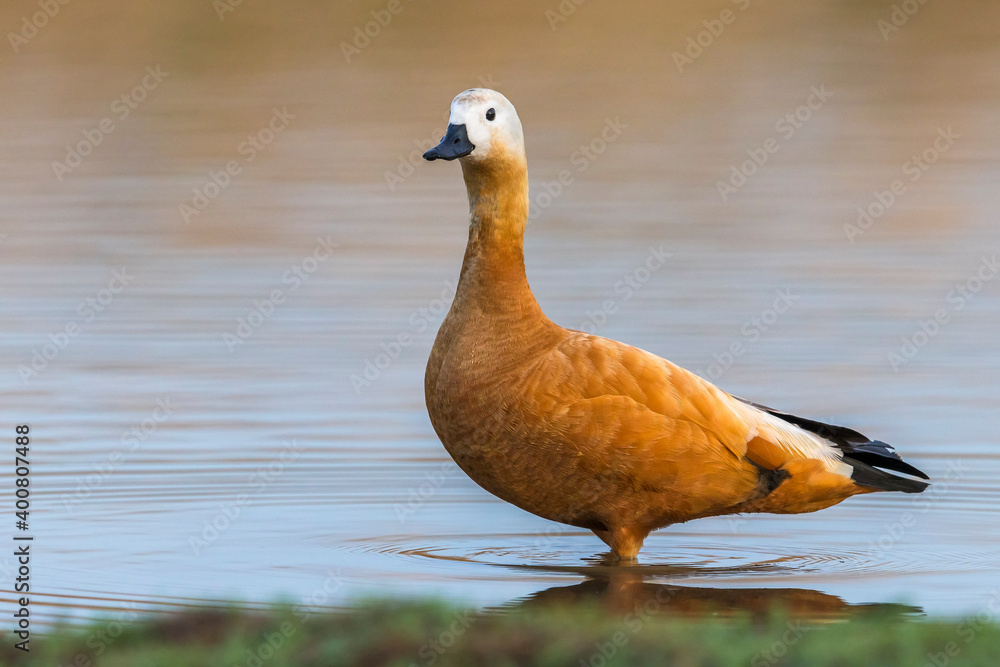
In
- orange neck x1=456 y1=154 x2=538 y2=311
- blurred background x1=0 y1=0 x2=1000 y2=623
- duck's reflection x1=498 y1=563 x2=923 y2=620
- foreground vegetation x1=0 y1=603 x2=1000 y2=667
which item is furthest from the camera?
blurred background x1=0 y1=0 x2=1000 y2=623

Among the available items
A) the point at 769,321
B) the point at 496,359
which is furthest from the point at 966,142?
the point at 496,359

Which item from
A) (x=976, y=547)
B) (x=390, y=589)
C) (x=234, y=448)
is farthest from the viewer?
(x=234, y=448)

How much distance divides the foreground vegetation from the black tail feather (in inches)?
→ 66.2

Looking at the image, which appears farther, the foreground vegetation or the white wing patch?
the white wing patch

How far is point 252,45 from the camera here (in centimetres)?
3064

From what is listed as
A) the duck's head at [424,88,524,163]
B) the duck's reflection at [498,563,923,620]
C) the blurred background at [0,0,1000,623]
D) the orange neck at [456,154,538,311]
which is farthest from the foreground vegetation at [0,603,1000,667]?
the duck's head at [424,88,524,163]

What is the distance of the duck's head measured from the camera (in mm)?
7516

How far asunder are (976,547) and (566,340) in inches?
86.3

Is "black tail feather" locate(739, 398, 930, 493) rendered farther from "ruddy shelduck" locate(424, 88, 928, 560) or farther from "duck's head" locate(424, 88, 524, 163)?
"duck's head" locate(424, 88, 524, 163)

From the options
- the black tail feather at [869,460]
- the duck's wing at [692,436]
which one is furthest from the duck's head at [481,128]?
the black tail feather at [869,460]

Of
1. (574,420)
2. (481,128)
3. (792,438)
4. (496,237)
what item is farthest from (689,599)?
(481,128)

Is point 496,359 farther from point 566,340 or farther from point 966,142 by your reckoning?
point 966,142

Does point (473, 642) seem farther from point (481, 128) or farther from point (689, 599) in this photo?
point (481, 128)

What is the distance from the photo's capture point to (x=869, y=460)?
808cm
